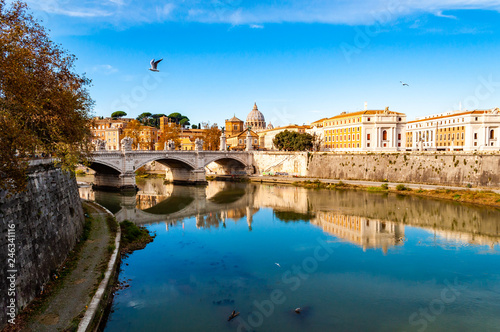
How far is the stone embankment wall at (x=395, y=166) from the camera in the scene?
1335 inches

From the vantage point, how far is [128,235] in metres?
18.1

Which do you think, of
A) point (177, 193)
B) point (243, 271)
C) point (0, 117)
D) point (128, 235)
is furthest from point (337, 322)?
point (177, 193)

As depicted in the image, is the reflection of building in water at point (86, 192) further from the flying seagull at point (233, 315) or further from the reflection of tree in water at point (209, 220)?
the flying seagull at point (233, 315)

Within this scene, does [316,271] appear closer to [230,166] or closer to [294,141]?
[230,166]

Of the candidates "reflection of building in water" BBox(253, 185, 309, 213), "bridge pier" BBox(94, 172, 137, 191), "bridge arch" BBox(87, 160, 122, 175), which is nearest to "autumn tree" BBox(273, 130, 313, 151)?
"reflection of building in water" BBox(253, 185, 309, 213)

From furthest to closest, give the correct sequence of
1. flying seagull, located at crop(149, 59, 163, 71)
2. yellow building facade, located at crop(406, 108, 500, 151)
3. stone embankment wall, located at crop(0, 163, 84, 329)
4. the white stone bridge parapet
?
yellow building facade, located at crop(406, 108, 500, 151) → the white stone bridge parapet → flying seagull, located at crop(149, 59, 163, 71) → stone embankment wall, located at crop(0, 163, 84, 329)

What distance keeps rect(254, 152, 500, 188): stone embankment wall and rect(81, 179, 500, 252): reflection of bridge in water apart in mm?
7148

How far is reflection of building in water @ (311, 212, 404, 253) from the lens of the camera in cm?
1919

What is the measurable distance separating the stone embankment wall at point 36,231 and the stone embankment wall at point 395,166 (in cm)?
3418

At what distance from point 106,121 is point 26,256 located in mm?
79712

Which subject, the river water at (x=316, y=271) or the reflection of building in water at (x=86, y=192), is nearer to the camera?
the river water at (x=316, y=271)

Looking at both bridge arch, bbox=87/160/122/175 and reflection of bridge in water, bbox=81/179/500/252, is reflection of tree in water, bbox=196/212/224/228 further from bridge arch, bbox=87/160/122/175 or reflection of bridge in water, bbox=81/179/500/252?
bridge arch, bbox=87/160/122/175

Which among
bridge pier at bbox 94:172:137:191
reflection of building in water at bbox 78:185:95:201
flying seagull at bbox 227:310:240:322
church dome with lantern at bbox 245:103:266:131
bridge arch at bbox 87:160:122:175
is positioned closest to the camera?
flying seagull at bbox 227:310:240:322

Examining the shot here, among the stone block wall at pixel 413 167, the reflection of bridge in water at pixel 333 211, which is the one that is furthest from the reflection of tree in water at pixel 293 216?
the stone block wall at pixel 413 167
